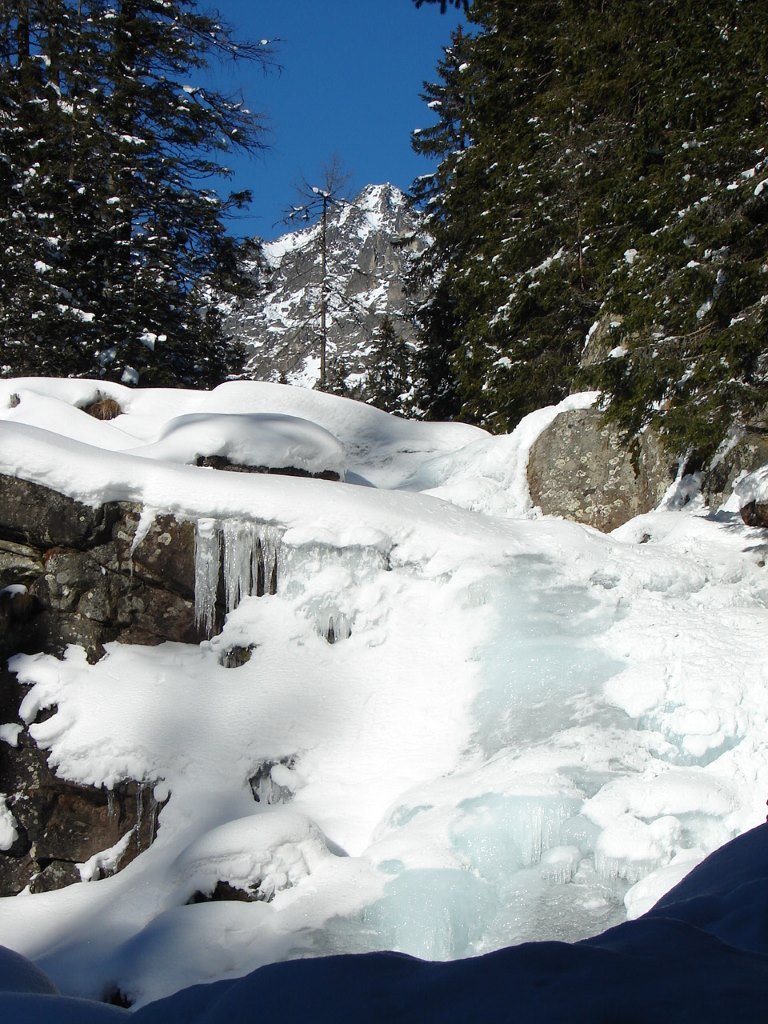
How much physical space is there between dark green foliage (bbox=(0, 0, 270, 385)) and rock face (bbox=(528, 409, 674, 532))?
7.55m

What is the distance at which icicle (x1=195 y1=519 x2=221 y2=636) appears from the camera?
621 centimetres

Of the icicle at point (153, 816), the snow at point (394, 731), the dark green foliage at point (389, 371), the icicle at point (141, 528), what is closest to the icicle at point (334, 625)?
the snow at point (394, 731)

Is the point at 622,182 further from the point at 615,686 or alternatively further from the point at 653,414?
the point at 615,686

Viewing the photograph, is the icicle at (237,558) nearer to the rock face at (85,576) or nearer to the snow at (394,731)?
the snow at (394,731)

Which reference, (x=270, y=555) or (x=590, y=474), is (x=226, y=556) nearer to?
(x=270, y=555)

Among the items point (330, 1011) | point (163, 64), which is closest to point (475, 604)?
point (330, 1011)

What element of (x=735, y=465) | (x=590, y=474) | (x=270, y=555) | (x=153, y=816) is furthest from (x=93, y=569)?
(x=735, y=465)

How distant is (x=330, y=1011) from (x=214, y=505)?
505cm

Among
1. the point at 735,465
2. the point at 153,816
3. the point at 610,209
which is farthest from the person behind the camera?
the point at 610,209

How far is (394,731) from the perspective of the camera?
561 cm

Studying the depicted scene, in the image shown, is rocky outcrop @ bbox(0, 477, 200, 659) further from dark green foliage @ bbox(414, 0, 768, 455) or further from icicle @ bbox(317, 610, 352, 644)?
dark green foliage @ bbox(414, 0, 768, 455)

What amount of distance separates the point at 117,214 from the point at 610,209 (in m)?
8.83

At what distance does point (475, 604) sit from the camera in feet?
19.8

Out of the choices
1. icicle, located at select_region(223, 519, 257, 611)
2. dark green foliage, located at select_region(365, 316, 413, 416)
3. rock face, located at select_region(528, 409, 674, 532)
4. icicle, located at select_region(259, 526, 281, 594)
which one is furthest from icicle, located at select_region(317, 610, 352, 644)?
dark green foliage, located at select_region(365, 316, 413, 416)
